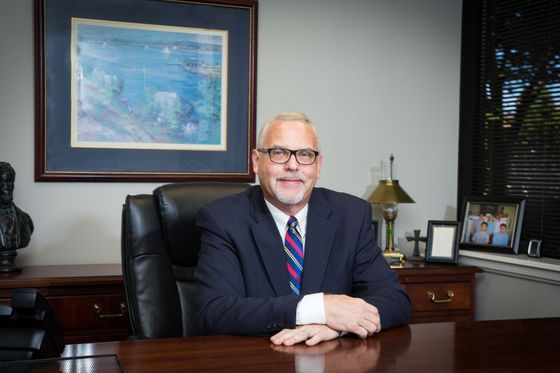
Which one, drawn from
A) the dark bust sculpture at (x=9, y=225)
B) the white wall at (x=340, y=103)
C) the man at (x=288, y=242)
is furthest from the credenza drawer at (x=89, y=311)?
the man at (x=288, y=242)

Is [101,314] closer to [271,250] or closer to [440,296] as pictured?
[271,250]

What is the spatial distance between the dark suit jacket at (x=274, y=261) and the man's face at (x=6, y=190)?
3.62 feet

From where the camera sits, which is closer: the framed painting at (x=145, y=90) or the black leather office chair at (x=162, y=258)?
the black leather office chair at (x=162, y=258)

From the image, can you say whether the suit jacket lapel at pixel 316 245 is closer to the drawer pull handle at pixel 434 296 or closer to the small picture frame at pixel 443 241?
the drawer pull handle at pixel 434 296

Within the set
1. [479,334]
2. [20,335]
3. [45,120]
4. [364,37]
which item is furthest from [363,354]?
[364,37]

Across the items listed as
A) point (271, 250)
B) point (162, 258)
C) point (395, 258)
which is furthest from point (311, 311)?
point (395, 258)

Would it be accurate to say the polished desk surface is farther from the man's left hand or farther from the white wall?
the white wall

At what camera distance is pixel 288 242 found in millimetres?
1994

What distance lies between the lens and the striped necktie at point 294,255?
1.94 metres

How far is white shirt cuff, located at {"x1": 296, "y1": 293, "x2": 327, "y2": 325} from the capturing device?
5.28ft

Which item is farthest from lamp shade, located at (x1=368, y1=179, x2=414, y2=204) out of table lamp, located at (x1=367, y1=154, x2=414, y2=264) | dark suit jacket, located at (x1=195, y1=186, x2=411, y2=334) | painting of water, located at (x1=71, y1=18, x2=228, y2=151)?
dark suit jacket, located at (x1=195, y1=186, x2=411, y2=334)

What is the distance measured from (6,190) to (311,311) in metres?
1.63

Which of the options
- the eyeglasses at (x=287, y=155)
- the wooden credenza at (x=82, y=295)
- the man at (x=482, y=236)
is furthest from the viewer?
the man at (x=482, y=236)

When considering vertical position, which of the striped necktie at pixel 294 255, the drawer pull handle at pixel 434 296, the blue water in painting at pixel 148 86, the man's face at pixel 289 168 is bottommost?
the drawer pull handle at pixel 434 296
